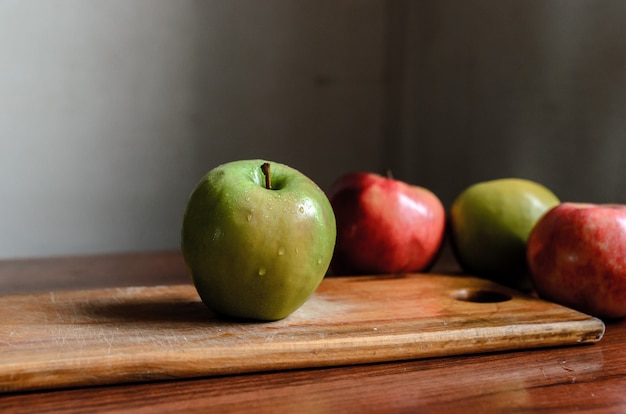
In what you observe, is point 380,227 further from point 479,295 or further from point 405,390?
point 405,390

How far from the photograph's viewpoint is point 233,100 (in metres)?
1.58

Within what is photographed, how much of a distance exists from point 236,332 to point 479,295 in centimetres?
36

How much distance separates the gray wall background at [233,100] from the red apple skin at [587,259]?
0.43 m

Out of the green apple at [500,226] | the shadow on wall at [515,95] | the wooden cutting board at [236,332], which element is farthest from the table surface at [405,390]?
the shadow on wall at [515,95]

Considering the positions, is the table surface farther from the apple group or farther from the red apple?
the red apple

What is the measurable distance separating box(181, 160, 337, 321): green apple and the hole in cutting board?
0.78 feet

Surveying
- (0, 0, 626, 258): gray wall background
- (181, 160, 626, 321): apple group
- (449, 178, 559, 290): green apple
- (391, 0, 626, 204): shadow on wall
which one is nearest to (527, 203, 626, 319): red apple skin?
(181, 160, 626, 321): apple group

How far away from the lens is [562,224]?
2.61ft

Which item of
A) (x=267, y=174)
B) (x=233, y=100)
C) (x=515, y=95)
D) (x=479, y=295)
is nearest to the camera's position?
(x=267, y=174)

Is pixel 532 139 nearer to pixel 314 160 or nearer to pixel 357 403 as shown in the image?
pixel 314 160

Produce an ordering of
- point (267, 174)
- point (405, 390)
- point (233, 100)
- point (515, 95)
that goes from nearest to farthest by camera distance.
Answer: point (405, 390) < point (267, 174) < point (515, 95) < point (233, 100)

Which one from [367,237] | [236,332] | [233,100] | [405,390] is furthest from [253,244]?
[233,100]

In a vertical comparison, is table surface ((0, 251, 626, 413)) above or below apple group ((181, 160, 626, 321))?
below

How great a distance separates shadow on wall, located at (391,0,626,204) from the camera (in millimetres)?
1056
